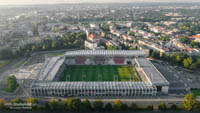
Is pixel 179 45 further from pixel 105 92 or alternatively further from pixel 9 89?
pixel 9 89

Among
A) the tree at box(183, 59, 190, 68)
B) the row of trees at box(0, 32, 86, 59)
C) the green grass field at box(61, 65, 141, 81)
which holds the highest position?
the row of trees at box(0, 32, 86, 59)

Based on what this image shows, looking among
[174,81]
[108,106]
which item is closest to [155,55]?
[174,81]

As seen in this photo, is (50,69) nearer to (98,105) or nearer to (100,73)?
(100,73)

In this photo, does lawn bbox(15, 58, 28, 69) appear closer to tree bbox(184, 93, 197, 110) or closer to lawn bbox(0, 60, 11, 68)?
lawn bbox(0, 60, 11, 68)

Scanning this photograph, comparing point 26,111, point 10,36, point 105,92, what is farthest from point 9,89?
point 10,36

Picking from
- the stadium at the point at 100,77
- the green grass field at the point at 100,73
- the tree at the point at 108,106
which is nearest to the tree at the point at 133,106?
the tree at the point at 108,106

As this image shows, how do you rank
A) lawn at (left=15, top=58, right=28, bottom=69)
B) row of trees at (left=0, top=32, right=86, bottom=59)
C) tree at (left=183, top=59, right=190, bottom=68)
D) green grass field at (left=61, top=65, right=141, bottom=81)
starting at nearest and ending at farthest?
green grass field at (left=61, top=65, right=141, bottom=81)
tree at (left=183, top=59, right=190, bottom=68)
lawn at (left=15, top=58, right=28, bottom=69)
row of trees at (left=0, top=32, right=86, bottom=59)

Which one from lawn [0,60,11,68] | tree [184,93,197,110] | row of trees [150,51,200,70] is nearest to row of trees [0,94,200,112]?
tree [184,93,197,110]

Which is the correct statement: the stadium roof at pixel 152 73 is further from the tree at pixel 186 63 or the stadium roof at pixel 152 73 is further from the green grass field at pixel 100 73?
the tree at pixel 186 63
